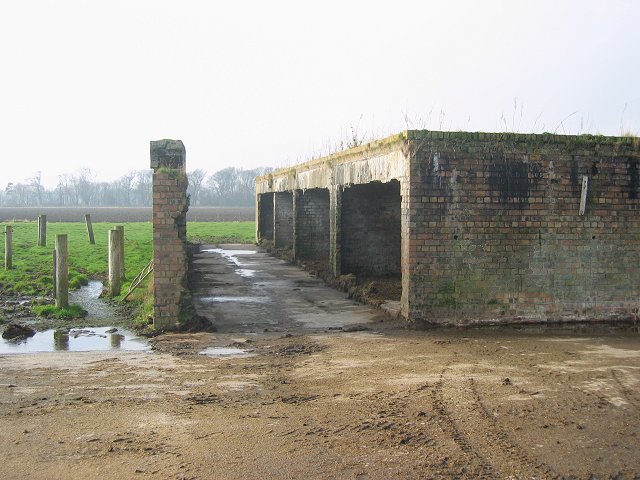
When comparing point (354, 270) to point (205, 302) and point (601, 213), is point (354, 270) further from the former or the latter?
point (601, 213)

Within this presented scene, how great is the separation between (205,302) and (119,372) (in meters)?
5.02

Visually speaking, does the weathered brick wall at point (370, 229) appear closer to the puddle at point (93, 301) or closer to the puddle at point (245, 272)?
the puddle at point (245, 272)

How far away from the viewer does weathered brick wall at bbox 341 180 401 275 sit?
15.1m

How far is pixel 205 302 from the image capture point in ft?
41.4

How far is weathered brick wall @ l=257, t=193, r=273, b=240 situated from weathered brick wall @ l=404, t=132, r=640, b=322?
61.6 ft

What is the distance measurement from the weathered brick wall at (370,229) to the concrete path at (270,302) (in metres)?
1.00

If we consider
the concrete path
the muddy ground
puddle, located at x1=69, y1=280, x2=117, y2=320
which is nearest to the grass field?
puddle, located at x1=69, y1=280, x2=117, y2=320

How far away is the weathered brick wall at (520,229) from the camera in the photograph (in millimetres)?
9883

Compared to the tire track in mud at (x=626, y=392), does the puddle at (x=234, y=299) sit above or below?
below

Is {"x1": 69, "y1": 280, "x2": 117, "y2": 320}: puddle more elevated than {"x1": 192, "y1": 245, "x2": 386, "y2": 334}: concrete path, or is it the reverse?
{"x1": 192, "y1": 245, "x2": 386, "y2": 334}: concrete path

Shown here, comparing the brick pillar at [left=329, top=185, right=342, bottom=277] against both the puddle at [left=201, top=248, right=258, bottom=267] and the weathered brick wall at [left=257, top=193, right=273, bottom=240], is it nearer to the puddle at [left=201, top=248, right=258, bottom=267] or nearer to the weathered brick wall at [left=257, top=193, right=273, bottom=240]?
the puddle at [left=201, top=248, right=258, bottom=267]

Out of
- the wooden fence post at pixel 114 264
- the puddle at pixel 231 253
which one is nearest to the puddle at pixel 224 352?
the wooden fence post at pixel 114 264

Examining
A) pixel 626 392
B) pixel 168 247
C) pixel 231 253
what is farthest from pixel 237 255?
pixel 626 392

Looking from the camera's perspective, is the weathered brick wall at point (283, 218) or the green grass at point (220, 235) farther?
the green grass at point (220, 235)
